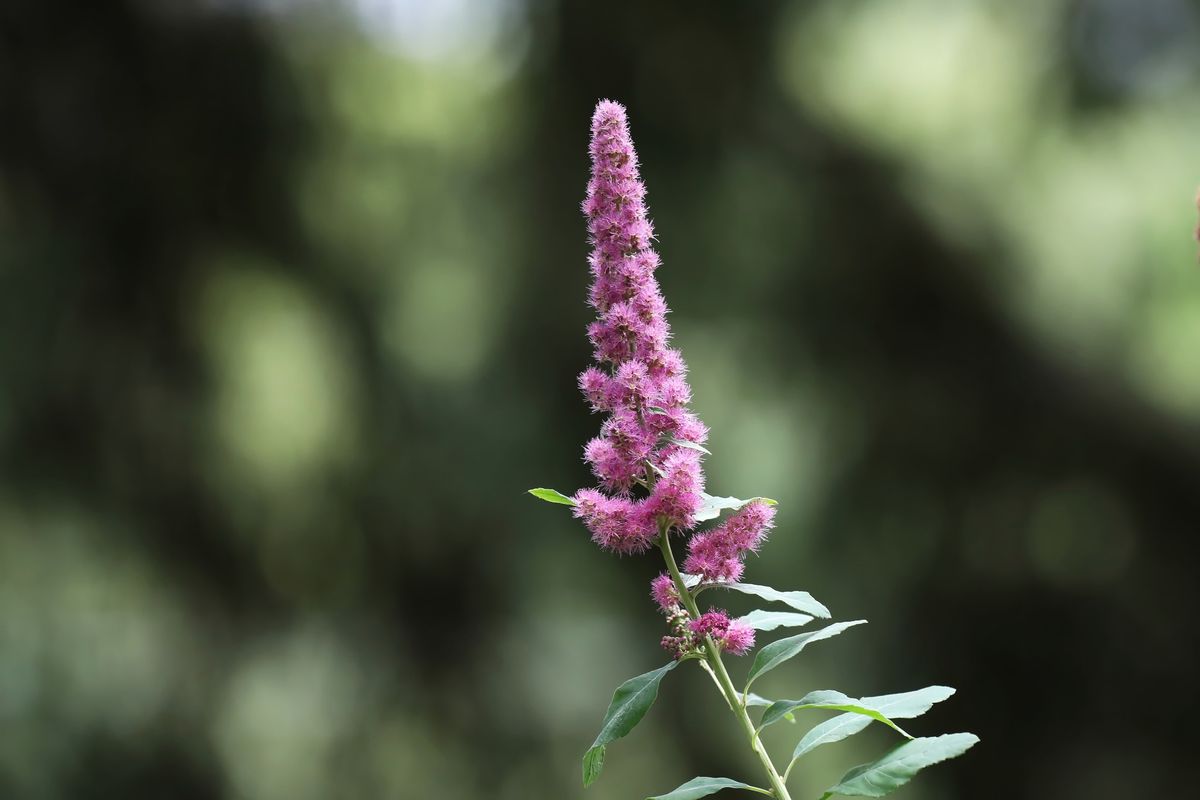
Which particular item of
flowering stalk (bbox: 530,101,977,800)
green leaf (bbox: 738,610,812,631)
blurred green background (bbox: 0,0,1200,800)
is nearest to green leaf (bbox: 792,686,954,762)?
flowering stalk (bbox: 530,101,977,800)

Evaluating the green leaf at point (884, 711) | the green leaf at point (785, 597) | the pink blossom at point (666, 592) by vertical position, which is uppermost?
the pink blossom at point (666, 592)

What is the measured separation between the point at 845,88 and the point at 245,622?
11.2ft

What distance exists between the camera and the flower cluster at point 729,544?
1158 millimetres

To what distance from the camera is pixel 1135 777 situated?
454 centimetres

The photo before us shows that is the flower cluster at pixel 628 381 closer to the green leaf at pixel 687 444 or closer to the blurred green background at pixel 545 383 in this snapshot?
the green leaf at pixel 687 444

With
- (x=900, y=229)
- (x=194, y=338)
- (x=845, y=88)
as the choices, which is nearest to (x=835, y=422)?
(x=900, y=229)

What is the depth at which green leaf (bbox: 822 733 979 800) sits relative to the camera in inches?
40.3

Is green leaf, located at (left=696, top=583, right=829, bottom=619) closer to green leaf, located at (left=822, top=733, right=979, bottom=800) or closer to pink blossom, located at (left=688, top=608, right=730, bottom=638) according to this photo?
pink blossom, located at (left=688, top=608, right=730, bottom=638)

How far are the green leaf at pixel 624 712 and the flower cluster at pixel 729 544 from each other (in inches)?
4.2

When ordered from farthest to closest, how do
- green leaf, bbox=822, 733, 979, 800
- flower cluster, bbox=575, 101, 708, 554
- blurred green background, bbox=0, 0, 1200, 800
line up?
blurred green background, bbox=0, 0, 1200, 800 → flower cluster, bbox=575, 101, 708, 554 → green leaf, bbox=822, 733, 979, 800

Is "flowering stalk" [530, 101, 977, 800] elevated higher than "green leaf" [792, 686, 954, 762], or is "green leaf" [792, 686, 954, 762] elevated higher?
"flowering stalk" [530, 101, 977, 800]

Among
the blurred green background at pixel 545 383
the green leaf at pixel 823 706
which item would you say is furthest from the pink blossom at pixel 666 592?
the blurred green background at pixel 545 383

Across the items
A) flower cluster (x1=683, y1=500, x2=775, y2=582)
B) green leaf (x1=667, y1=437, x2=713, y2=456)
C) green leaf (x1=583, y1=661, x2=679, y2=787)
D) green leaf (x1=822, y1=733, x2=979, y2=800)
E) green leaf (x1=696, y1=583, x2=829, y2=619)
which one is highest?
green leaf (x1=667, y1=437, x2=713, y2=456)

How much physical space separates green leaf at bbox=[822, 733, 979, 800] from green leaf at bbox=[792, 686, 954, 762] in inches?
1.2
